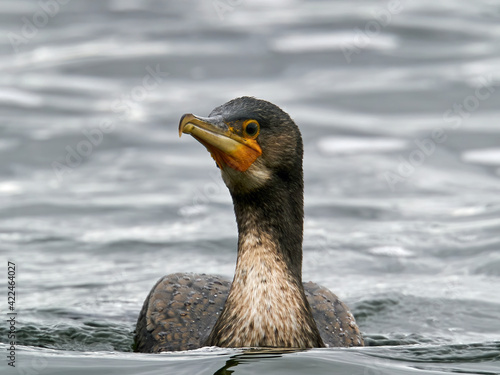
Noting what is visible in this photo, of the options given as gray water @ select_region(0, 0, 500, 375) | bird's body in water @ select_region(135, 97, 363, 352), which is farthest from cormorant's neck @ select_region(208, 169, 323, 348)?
gray water @ select_region(0, 0, 500, 375)

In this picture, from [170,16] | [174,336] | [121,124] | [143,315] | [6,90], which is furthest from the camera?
[170,16]

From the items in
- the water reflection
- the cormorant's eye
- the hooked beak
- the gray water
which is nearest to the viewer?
the water reflection

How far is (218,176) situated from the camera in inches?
470

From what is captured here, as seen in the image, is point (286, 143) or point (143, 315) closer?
point (286, 143)

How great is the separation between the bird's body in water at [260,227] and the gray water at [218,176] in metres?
0.22

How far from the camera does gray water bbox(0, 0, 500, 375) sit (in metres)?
7.39

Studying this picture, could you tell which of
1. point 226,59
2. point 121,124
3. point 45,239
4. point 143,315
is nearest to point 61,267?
point 45,239

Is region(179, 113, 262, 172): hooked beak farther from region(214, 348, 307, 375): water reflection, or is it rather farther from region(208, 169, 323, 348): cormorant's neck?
region(214, 348, 307, 375): water reflection

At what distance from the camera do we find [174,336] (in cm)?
618

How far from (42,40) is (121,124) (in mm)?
4660

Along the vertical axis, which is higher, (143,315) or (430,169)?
(430,169)

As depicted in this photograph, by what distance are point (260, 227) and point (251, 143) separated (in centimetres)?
54

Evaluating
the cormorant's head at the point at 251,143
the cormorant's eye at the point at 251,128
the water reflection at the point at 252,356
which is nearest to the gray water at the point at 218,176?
the water reflection at the point at 252,356

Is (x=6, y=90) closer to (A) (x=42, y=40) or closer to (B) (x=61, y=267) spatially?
(A) (x=42, y=40)
